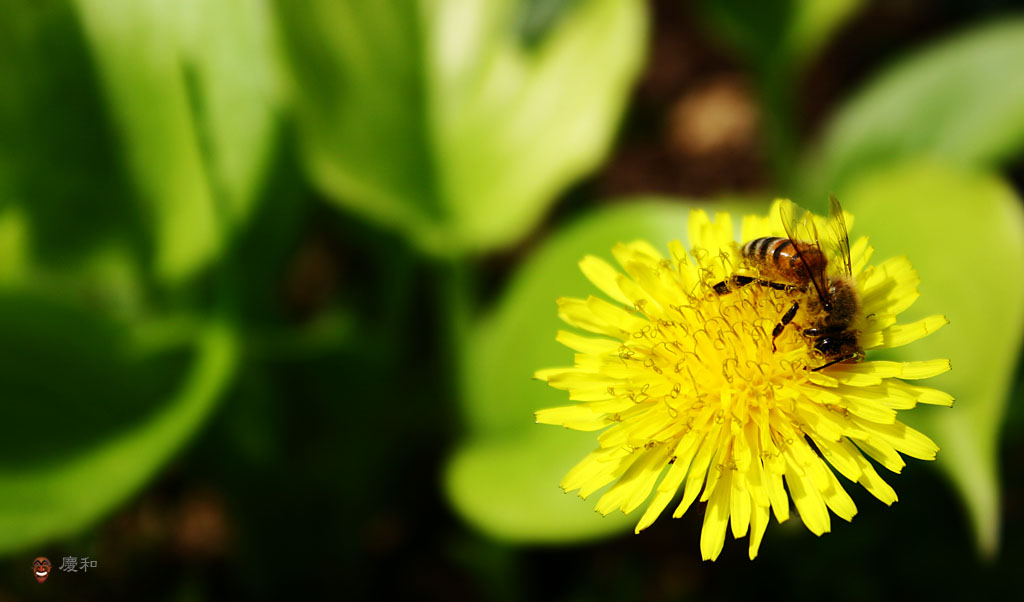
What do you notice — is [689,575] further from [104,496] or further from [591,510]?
[104,496]

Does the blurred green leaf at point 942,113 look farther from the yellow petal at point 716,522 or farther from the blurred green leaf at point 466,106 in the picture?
the yellow petal at point 716,522

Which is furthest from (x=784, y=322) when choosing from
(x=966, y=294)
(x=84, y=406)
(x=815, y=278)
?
(x=84, y=406)

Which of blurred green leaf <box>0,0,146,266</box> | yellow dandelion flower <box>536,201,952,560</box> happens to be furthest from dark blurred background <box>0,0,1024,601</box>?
yellow dandelion flower <box>536,201,952,560</box>

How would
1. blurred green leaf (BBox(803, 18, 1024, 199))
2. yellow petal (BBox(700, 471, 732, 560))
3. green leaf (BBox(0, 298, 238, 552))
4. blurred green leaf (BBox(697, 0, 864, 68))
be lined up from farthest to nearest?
blurred green leaf (BBox(697, 0, 864, 68))
blurred green leaf (BBox(803, 18, 1024, 199))
green leaf (BBox(0, 298, 238, 552))
yellow petal (BBox(700, 471, 732, 560))

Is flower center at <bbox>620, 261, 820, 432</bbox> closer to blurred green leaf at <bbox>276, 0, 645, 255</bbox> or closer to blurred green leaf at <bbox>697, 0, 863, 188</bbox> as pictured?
blurred green leaf at <bbox>276, 0, 645, 255</bbox>

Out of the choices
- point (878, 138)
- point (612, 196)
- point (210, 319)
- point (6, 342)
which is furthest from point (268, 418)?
point (878, 138)

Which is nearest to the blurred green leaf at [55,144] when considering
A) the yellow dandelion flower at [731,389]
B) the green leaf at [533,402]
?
the green leaf at [533,402]

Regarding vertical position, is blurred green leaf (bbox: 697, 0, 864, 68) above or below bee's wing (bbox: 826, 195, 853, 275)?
above

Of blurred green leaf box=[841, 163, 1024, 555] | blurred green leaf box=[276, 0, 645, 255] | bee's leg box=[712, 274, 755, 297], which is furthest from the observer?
blurred green leaf box=[276, 0, 645, 255]
